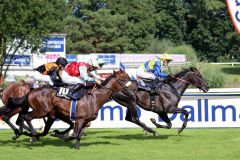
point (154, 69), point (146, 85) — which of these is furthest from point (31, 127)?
point (154, 69)

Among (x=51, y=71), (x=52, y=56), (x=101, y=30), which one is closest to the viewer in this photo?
(x=51, y=71)

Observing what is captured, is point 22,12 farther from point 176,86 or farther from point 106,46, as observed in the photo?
point 106,46

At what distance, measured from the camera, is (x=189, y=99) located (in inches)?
724

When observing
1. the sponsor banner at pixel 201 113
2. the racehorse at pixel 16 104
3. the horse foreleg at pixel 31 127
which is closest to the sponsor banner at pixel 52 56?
the sponsor banner at pixel 201 113

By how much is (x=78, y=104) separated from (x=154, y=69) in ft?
10.3

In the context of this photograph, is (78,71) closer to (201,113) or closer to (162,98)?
(162,98)

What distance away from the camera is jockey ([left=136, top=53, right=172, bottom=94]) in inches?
614

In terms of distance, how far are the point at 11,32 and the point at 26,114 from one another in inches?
693

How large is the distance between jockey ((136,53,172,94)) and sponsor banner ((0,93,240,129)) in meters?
2.67

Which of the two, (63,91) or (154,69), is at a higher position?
(154,69)

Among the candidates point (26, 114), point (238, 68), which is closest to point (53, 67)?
point (26, 114)

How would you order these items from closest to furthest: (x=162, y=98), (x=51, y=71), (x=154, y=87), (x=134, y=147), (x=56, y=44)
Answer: (x=134, y=147), (x=51, y=71), (x=162, y=98), (x=154, y=87), (x=56, y=44)

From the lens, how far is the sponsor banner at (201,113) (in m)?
18.0

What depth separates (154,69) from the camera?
1570 cm
